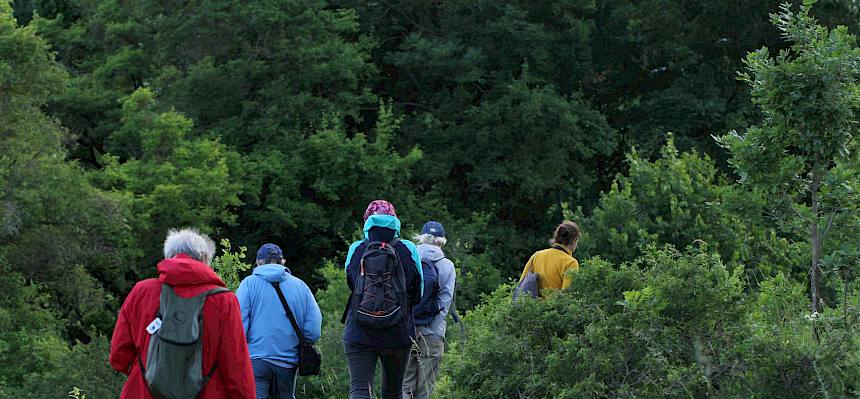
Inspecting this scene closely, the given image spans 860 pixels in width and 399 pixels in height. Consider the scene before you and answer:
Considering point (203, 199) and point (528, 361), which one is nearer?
point (528, 361)

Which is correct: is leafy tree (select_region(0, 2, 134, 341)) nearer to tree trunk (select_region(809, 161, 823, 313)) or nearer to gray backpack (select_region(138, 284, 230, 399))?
tree trunk (select_region(809, 161, 823, 313))

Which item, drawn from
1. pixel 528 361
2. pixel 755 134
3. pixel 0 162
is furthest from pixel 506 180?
pixel 528 361

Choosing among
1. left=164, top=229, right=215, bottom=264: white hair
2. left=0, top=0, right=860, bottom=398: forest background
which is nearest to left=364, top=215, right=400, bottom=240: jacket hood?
left=164, top=229, right=215, bottom=264: white hair

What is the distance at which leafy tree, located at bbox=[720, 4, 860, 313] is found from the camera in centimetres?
732

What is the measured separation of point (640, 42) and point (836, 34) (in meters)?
21.5

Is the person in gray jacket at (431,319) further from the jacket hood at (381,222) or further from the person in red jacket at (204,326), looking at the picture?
the person in red jacket at (204,326)

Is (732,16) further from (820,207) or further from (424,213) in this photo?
(820,207)

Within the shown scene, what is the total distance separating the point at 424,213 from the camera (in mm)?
26656

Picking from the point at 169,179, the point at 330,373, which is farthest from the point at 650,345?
the point at 169,179

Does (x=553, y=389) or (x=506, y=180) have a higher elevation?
(x=553, y=389)

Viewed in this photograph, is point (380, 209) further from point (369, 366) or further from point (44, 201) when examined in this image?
point (44, 201)

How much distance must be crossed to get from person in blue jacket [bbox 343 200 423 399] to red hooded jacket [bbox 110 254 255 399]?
6.52ft

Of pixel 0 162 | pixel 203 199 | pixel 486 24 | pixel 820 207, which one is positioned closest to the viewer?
pixel 820 207

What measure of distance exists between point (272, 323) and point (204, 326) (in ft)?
7.74
